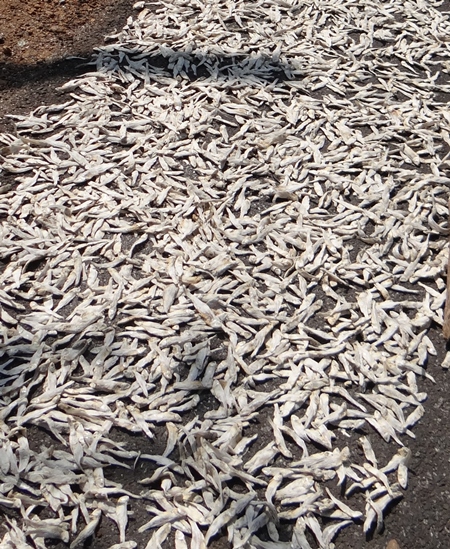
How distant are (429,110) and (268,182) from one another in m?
1.08

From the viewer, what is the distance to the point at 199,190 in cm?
344

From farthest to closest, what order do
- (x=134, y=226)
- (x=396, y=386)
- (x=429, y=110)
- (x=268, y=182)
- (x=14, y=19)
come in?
(x=14, y=19) < (x=429, y=110) < (x=268, y=182) < (x=134, y=226) < (x=396, y=386)

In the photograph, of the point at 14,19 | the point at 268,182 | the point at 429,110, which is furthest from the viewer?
the point at 14,19

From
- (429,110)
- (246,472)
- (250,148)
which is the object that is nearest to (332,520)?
(246,472)

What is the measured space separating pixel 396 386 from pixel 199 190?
1.29 meters

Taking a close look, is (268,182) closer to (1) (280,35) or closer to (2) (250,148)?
Answer: (2) (250,148)

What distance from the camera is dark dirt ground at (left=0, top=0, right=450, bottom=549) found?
2.39 meters

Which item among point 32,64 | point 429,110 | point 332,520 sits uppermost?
point 32,64

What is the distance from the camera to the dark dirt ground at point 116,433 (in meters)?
2.39

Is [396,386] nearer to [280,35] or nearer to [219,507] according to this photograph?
[219,507]

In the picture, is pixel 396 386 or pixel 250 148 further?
pixel 250 148

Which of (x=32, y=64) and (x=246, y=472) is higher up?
(x=32, y=64)

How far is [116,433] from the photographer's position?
2.58 meters

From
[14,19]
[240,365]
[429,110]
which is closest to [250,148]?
[429,110]
